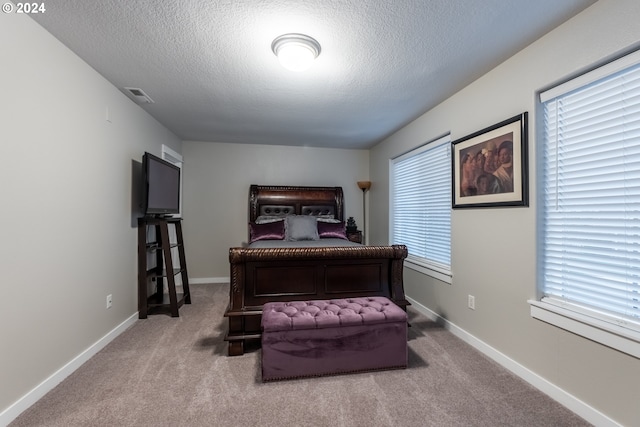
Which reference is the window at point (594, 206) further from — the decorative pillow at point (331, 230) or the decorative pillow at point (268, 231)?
the decorative pillow at point (268, 231)

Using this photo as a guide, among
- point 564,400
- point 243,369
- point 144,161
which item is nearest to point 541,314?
point 564,400

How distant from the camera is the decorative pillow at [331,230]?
14.0ft

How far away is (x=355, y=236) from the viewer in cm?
466

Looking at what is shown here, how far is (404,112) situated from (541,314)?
242 centimetres

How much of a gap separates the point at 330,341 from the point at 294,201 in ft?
9.93

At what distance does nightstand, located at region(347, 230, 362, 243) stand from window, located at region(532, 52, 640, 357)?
285 centimetres

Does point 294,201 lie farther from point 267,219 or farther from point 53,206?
point 53,206

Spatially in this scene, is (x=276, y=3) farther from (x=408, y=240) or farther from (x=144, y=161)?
(x=408, y=240)

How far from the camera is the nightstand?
4.61 meters

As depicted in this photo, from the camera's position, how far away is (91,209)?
2.33 meters

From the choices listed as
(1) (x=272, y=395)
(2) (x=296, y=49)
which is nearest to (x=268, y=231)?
(1) (x=272, y=395)

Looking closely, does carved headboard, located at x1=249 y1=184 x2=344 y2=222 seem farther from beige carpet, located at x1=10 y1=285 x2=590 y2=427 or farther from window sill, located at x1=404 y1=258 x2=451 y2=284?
beige carpet, located at x1=10 y1=285 x2=590 y2=427

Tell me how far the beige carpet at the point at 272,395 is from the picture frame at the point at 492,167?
1.32 metres

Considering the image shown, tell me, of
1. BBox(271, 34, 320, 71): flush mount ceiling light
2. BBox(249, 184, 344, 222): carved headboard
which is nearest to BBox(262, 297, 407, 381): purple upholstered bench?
BBox(271, 34, 320, 71): flush mount ceiling light
